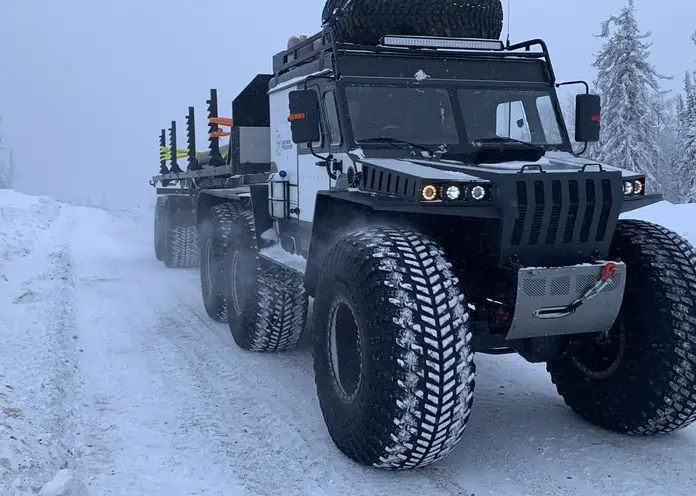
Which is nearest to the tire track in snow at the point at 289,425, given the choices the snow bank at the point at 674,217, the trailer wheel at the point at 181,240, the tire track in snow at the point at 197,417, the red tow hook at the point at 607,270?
the tire track in snow at the point at 197,417

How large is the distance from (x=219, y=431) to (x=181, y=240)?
8438mm

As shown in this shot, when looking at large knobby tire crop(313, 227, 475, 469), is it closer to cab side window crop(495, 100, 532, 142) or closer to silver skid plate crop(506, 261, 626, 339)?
silver skid plate crop(506, 261, 626, 339)

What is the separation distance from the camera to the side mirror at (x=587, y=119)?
557 cm

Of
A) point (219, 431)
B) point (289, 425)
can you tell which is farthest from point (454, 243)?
point (219, 431)

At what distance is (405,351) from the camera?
12.1 ft

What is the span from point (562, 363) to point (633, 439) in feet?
2.37

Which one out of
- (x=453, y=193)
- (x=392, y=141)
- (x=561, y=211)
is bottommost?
(x=561, y=211)

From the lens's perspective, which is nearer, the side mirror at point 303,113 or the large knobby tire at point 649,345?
the large knobby tire at point 649,345

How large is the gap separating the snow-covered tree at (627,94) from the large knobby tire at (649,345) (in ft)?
97.2

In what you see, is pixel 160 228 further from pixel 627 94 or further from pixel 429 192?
pixel 627 94

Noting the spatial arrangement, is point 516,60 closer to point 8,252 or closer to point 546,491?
point 546,491

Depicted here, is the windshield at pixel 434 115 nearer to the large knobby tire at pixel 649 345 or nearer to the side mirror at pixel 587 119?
the side mirror at pixel 587 119

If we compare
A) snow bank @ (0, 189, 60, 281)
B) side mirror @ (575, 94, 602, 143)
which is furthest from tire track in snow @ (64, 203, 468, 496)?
A: snow bank @ (0, 189, 60, 281)

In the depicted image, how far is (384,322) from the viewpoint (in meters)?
3.78
